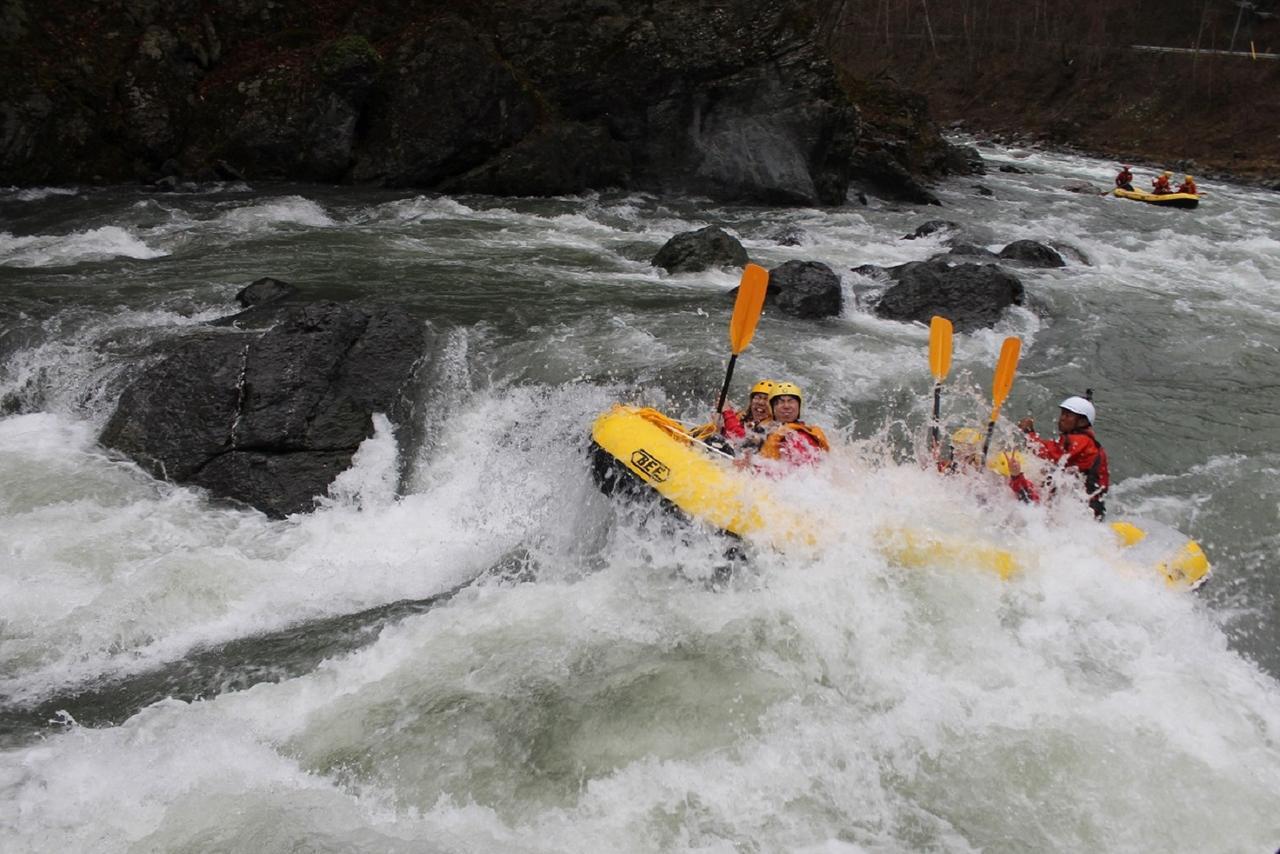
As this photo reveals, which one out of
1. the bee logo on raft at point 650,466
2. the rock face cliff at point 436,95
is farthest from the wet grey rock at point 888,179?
the bee logo on raft at point 650,466

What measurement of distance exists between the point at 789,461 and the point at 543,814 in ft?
9.39

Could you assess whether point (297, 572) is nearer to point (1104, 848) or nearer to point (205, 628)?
point (205, 628)

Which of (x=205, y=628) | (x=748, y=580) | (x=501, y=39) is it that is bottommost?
(x=205, y=628)

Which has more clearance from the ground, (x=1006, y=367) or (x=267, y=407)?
(x=1006, y=367)

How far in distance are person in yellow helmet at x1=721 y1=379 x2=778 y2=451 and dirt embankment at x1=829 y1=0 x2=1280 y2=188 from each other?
24630 mm

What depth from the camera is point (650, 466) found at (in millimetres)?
5934

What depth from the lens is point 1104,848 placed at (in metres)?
4.00

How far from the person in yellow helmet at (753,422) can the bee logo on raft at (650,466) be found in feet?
2.43

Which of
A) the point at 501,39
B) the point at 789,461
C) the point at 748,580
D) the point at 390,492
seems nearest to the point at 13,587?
the point at 390,492

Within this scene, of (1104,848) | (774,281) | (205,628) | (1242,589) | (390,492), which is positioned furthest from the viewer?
(774,281)

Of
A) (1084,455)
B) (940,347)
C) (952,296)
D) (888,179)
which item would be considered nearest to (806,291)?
(952,296)

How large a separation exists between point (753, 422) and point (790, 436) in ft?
1.73

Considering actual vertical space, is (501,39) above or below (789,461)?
above

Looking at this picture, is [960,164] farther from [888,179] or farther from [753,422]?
[753,422]
